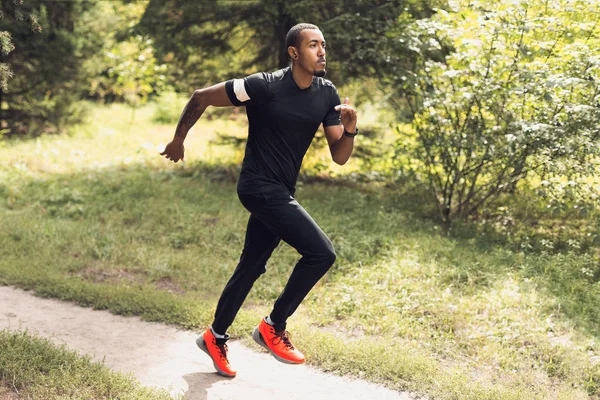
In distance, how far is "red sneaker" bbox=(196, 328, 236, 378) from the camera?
15.1 ft

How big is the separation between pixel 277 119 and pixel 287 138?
0.47 feet

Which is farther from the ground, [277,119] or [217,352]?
[277,119]

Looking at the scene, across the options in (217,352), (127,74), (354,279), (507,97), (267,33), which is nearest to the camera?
(217,352)

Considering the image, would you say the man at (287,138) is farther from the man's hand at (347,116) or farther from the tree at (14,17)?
the tree at (14,17)

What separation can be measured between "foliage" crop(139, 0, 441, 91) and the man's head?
166 inches

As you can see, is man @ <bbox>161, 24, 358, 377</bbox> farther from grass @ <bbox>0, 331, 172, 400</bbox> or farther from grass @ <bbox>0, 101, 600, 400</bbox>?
Answer: grass @ <bbox>0, 101, 600, 400</bbox>

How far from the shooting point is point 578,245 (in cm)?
684

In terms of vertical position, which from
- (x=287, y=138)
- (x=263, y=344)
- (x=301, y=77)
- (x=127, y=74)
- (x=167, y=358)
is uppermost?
(x=301, y=77)

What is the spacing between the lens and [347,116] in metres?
4.12

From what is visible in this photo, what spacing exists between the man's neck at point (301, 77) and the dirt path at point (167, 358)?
2063 millimetres

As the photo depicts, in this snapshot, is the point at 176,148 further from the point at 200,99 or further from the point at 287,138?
the point at 287,138

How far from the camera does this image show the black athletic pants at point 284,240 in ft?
13.4

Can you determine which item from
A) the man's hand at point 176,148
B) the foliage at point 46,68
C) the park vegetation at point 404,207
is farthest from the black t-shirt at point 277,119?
the foliage at point 46,68

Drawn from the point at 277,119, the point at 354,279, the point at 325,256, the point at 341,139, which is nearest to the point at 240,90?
the point at 277,119
